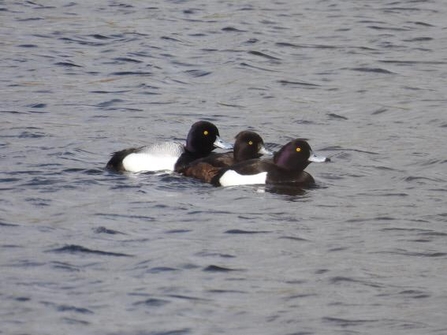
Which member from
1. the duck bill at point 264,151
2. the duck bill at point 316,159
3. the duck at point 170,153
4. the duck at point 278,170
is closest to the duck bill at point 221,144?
the duck at point 170,153

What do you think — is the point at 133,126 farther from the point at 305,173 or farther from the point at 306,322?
the point at 306,322

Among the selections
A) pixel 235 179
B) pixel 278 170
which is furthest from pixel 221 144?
pixel 235 179

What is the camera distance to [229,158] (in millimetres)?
11430

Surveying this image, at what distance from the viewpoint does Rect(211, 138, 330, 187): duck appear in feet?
35.7

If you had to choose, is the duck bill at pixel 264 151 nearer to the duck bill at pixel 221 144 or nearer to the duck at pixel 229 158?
the duck at pixel 229 158

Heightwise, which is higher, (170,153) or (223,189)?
(170,153)

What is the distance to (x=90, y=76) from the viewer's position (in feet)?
52.0

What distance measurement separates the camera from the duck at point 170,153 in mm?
11078

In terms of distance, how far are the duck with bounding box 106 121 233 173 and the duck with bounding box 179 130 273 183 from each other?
15 centimetres

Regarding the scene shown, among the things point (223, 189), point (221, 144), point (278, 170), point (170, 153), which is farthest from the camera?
point (221, 144)

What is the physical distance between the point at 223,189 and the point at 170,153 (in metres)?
0.87

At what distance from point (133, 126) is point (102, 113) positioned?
2.09 feet

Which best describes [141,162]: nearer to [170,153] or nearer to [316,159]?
[170,153]

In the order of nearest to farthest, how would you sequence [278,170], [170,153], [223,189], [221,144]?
[223,189], [278,170], [170,153], [221,144]
